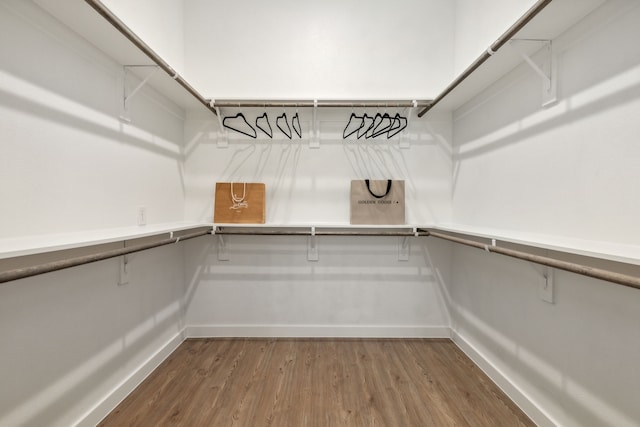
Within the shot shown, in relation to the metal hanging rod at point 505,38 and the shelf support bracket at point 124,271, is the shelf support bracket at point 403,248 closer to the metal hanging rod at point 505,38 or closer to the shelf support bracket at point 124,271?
the metal hanging rod at point 505,38

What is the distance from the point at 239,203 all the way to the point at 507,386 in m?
2.25

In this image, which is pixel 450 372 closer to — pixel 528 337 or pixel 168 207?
pixel 528 337

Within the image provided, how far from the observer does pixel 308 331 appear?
2.55m

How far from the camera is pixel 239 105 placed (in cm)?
227

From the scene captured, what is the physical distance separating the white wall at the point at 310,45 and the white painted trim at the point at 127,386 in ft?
6.97

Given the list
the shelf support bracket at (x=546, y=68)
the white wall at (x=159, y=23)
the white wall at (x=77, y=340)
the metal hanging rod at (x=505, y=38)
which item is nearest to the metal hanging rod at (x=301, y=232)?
the white wall at (x=77, y=340)

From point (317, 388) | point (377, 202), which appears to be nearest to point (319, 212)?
point (377, 202)

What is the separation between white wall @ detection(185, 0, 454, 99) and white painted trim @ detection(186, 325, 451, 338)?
6.70ft

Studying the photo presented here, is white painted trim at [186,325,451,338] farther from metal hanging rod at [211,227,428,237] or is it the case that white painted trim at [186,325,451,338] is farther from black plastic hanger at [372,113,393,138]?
black plastic hanger at [372,113,393,138]

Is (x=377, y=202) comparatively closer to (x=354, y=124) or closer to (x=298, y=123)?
(x=354, y=124)

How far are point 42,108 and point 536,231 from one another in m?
2.52

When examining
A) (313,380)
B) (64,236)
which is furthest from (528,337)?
(64,236)

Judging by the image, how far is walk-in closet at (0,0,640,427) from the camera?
120 centimetres

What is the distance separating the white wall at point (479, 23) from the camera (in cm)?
178
